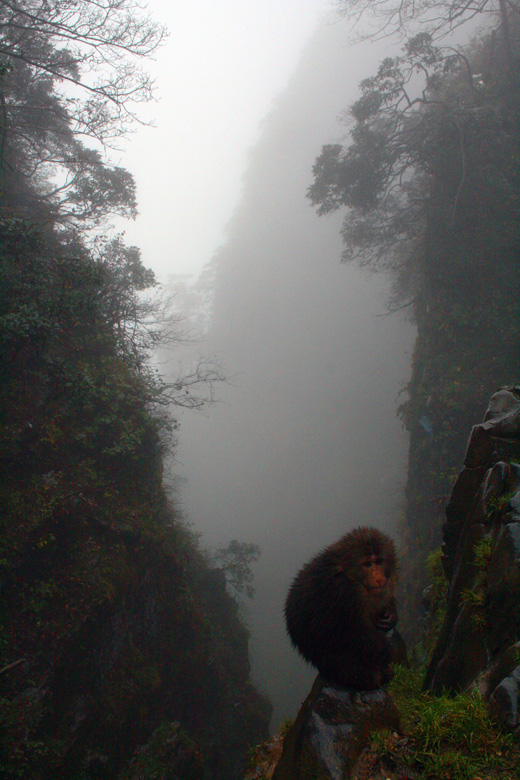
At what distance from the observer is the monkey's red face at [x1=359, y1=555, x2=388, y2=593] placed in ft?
8.75

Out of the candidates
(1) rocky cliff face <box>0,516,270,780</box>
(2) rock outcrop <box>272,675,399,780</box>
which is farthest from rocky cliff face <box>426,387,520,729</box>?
(1) rocky cliff face <box>0,516,270,780</box>

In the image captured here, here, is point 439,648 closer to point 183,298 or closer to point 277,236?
point 183,298

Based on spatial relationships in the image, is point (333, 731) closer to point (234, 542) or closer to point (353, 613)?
point (353, 613)

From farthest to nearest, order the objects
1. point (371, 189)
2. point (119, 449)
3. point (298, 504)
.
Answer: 1. point (298, 504)
2. point (371, 189)
3. point (119, 449)

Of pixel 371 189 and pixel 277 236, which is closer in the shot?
pixel 371 189

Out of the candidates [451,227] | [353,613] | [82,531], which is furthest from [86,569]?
[451,227]

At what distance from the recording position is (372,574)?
2.67 meters

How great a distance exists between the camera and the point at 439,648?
3.59 m

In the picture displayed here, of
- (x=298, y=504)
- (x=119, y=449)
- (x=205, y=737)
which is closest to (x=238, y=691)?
(x=205, y=737)

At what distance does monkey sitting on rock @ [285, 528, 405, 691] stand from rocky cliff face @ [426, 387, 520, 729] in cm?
65

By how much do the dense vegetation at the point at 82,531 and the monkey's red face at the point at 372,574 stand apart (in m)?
5.09

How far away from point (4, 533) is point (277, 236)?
61.3 meters

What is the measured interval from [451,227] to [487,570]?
11.5 meters

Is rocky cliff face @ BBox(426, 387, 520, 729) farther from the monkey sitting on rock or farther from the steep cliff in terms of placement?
the steep cliff
